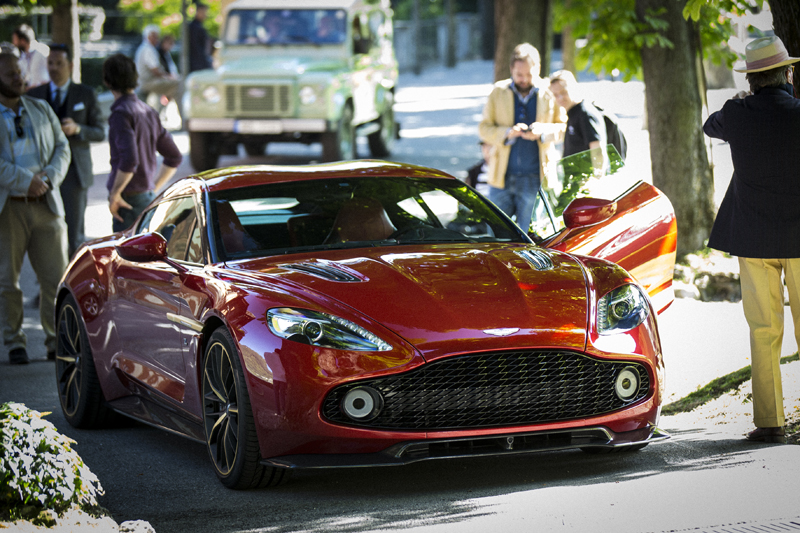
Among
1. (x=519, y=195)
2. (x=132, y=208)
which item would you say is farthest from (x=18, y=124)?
(x=519, y=195)

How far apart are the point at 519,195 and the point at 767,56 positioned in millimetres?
4404

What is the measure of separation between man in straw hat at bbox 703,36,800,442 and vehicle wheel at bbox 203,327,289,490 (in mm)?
2442

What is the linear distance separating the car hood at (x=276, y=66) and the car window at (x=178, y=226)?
11.9m

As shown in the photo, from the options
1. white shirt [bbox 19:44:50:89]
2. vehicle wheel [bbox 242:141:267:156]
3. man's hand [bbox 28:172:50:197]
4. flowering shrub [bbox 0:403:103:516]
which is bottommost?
vehicle wheel [bbox 242:141:267:156]

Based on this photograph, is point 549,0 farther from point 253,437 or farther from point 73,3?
point 253,437

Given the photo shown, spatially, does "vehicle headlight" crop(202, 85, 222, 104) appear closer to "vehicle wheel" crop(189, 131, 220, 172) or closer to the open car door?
"vehicle wheel" crop(189, 131, 220, 172)

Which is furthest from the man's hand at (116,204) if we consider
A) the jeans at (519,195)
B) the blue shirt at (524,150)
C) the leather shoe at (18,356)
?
the blue shirt at (524,150)

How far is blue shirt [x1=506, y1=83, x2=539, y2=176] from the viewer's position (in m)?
10.1

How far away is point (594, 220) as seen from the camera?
251 inches

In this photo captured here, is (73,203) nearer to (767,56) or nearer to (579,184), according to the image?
(579,184)

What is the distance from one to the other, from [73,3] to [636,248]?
50.2ft

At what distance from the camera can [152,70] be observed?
87.1 feet

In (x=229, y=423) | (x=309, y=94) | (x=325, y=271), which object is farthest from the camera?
(x=309, y=94)

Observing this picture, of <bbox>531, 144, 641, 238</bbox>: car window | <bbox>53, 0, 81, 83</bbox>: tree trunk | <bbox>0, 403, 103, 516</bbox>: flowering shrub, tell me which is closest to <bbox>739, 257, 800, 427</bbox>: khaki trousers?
<bbox>531, 144, 641, 238</bbox>: car window
